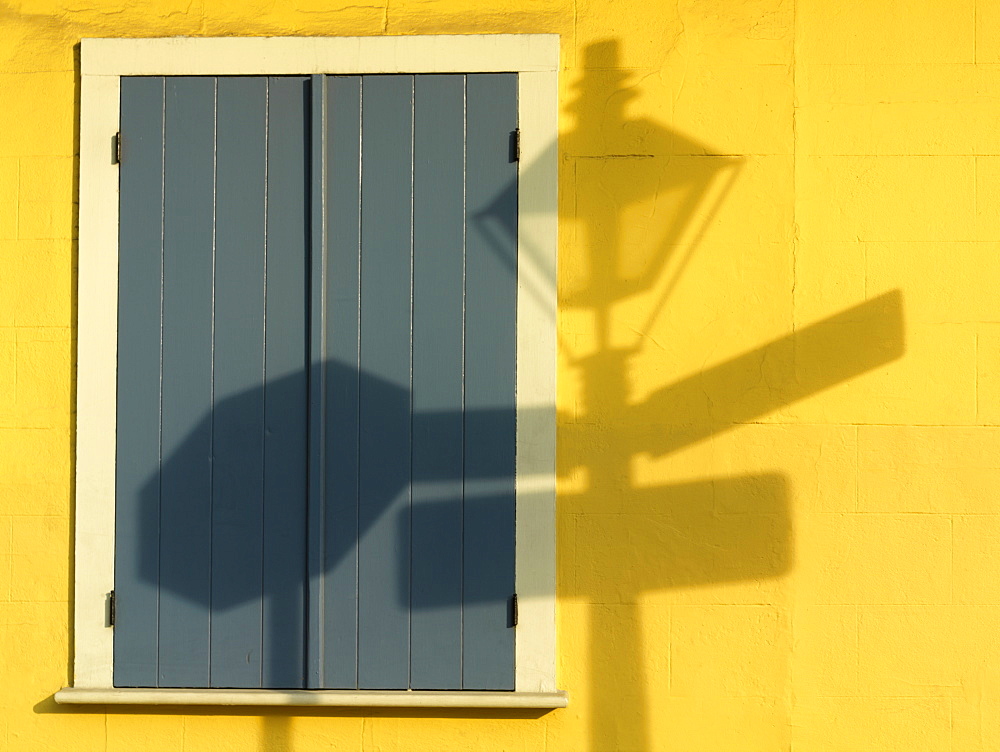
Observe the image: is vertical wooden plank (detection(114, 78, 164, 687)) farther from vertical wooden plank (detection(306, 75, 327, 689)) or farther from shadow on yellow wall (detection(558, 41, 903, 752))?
shadow on yellow wall (detection(558, 41, 903, 752))

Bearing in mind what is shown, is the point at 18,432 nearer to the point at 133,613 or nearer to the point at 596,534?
the point at 133,613

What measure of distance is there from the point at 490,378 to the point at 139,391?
4.40 ft

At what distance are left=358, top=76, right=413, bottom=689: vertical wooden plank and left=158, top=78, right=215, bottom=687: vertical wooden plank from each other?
23.5 inches

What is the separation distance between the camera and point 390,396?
3.28 m

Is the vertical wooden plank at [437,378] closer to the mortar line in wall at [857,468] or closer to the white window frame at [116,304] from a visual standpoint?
the white window frame at [116,304]

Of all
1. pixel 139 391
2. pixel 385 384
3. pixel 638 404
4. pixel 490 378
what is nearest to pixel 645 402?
pixel 638 404

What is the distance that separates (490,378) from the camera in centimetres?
327

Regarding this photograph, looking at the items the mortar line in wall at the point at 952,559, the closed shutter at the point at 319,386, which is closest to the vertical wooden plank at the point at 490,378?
the closed shutter at the point at 319,386

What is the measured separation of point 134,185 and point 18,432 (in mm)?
1054

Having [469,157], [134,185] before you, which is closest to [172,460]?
[134,185]

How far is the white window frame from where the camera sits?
3244 millimetres

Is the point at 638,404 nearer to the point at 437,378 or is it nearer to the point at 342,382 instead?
the point at 437,378

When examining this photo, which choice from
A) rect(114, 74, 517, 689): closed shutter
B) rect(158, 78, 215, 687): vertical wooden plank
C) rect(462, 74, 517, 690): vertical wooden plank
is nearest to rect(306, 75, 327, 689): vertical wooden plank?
rect(114, 74, 517, 689): closed shutter

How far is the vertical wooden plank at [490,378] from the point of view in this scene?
128 inches
